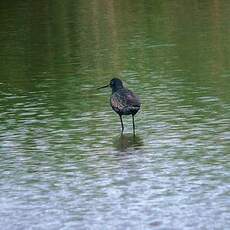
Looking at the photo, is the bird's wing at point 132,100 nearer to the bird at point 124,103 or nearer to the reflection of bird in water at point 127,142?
the bird at point 124,103

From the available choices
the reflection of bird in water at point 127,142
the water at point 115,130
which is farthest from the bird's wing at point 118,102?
the reflection of bird in water at point 127,142

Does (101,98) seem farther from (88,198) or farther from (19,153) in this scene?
(88,198)

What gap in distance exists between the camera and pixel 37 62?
89.8 feet

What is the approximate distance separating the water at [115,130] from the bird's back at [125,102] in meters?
0.37

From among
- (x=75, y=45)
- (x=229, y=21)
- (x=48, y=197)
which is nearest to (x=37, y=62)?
(x=75, y=45)

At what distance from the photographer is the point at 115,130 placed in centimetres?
1697

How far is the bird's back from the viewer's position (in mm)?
16609

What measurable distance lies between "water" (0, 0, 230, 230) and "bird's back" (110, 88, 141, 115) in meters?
0.37

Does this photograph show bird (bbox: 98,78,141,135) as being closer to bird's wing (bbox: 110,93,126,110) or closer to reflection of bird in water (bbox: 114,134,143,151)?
bird's wing (bbox: 110,93,126,110)

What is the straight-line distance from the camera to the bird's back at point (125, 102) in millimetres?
16609

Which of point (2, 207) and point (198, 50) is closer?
point (2, 207)

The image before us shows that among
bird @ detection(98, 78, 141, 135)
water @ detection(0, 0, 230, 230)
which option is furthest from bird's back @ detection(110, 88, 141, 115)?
water @ detection(0, 0, 230, 230)

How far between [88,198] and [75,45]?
61.8 feet

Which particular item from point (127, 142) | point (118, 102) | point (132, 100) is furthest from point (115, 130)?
point (127, 142)
